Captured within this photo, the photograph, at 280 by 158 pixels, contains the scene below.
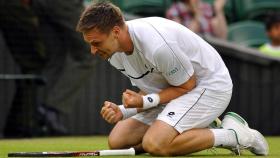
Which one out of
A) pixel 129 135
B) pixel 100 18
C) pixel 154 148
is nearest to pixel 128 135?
pixel 129 135

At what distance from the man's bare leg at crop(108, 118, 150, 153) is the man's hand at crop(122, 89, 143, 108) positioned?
0.77m

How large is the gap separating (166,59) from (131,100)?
0.36m

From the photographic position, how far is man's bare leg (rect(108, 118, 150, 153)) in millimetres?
6895

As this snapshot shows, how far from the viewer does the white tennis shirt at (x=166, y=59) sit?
6.17 metres

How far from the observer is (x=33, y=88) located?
10.0 metres

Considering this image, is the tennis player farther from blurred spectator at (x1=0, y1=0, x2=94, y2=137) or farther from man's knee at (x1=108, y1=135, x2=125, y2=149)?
blurred spectator at (x1=0, y1=0, x2=94, y2=137)

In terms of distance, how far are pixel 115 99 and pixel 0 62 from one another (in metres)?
1.38

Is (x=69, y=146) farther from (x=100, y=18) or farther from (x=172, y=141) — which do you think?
(x=100, y=18)

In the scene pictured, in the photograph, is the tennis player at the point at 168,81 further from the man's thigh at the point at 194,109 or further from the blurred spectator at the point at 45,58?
the blurred spectator at the point at 45,58

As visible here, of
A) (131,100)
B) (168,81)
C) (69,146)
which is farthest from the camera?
(69,146)

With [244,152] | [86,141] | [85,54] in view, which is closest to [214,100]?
[244,152]

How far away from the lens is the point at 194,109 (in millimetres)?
6438

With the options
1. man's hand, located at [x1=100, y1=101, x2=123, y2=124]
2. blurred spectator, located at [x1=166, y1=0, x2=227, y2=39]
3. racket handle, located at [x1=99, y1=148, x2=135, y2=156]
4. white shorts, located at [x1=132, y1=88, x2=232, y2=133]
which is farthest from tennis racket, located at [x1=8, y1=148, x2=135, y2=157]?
blurred spectator, located at [x1=166, y1=0, x2=227, y2=39]

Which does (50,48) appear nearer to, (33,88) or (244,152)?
(33,88)
